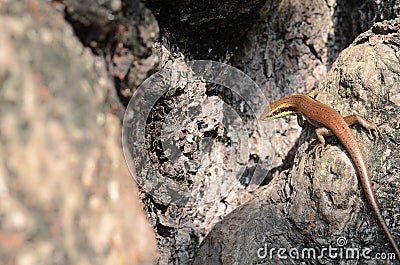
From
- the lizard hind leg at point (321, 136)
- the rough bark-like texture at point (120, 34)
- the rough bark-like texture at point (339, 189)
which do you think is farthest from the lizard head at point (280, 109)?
the rough bark-like texture at point (120, 34)

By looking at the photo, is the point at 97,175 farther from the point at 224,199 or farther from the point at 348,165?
the point at 224,199

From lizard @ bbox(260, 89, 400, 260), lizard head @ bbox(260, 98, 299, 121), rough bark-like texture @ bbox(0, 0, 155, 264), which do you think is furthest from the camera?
lizard head @ bbox(260, 98, 299, 121)

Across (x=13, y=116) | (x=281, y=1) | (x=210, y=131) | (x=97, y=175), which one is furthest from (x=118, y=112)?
(x=281, y=1)

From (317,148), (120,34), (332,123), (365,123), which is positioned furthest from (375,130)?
(120,34)

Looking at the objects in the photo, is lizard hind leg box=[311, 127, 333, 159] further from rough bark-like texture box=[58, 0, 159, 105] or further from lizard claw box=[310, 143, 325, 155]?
rough bark-like texture box=[58, 0, 159, 105]

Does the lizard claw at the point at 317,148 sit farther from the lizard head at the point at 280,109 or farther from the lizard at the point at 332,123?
the lizard head at the point at 280,109

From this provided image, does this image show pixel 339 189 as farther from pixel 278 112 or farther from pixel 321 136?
pixel 278 112

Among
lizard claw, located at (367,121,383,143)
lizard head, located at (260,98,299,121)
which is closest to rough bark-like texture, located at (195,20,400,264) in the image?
lizard claw, located at (367,121,383,143)
